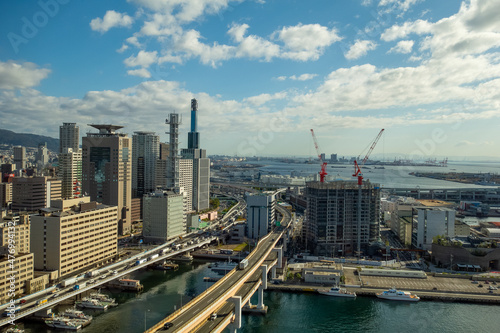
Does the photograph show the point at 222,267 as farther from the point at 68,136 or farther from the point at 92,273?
the point at 68,136

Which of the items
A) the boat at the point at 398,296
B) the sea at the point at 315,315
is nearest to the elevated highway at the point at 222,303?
the sea at the point at 315,315

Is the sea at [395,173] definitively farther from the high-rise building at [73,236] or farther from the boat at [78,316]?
the boat at [78,316]

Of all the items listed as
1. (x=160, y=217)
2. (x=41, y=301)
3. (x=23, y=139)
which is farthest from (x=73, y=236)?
(x=23, y=139)

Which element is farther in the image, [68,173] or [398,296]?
[68,173]

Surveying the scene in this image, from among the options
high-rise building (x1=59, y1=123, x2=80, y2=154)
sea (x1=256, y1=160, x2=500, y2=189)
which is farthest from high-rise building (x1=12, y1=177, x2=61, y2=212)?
sea (x1=256, y1=160, x2=500, y2=189)

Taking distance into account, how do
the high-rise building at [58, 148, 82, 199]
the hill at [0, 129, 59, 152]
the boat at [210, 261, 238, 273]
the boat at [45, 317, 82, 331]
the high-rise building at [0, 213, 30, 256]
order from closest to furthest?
the boat at [45, 317, 82, 331] → the high-rise building at [0, 213, 30, 256] → the boat at [210, 261, 238, 273] → the high-rise building at [58, 148, 82, 199] → the hill at [0, 129, 59, 152]

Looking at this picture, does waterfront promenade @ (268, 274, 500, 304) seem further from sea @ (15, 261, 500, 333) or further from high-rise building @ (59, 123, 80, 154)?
high-rise building @ (59, 123, 80, 154)
